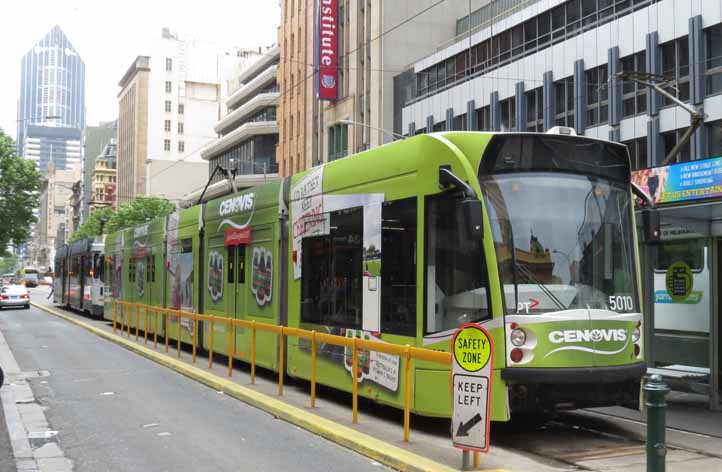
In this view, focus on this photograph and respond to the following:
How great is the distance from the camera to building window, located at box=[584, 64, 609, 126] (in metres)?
35.9

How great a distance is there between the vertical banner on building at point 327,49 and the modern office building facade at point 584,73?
25.6ft

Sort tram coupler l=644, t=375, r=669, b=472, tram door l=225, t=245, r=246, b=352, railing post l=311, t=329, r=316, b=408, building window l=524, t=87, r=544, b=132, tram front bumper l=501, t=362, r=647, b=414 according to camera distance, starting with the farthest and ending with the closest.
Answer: building window l=524, t=87, r=544, b=132
tram door l=225, t=245, r=246, b=352
railing post l=311, t=329, r=316, b=408
tram front bumper l=501, t=362, r=647, b=414
tram coupler l=644, t=375, r=669, b=472

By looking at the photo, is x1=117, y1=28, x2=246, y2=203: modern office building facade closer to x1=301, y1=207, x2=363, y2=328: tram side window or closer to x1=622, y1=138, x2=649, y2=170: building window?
x1=622, y1=138, x2=649, y2=170: building window

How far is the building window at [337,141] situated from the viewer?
56.2 meters

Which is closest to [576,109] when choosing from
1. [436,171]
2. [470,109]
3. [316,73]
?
[470,109]

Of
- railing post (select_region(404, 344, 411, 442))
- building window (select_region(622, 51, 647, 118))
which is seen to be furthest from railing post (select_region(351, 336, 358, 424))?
building window (select_region(622, 51, 647, 118))

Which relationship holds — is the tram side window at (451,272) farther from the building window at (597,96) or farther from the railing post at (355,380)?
the building window at (597,96)

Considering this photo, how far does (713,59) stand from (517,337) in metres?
26.4

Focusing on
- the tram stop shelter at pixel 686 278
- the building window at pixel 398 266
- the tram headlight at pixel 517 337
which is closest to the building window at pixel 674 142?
the tram stop shelter at pixel 686 278

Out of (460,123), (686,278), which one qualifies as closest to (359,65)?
(460,123)

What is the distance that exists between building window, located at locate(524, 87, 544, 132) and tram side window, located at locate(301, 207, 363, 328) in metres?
29.0

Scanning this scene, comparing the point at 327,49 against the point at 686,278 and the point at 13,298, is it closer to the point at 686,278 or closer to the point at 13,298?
the point at 13,298

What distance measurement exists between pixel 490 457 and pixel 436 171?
9.73 feet

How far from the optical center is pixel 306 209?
1259 centimetres
